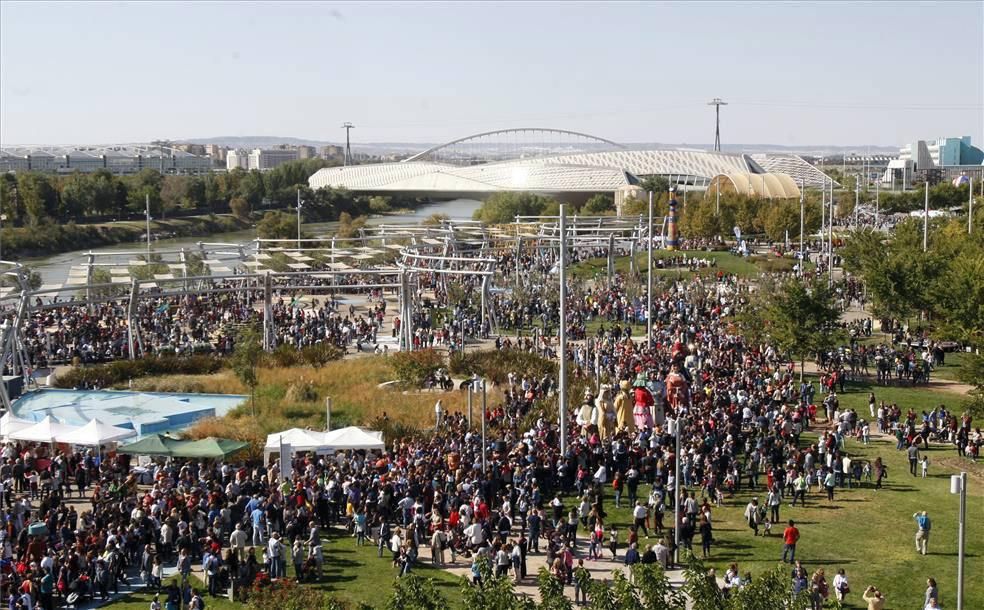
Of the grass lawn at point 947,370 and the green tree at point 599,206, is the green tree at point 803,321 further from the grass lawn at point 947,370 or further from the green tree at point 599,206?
the green tree at point 599,206

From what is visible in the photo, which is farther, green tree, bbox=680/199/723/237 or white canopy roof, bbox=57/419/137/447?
green tree, bbox=680/199/723/237

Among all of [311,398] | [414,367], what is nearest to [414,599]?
[311,398]

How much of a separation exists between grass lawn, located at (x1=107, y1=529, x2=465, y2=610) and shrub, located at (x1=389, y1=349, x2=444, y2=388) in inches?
461

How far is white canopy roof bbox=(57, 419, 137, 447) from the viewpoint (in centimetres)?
2164

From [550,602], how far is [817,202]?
79118 mm

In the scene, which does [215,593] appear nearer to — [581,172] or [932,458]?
[932,458]

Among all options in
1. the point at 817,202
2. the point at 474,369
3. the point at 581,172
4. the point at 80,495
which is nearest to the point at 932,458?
the point at 474,369

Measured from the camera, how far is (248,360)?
99.7 ft

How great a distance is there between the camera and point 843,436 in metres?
25.4

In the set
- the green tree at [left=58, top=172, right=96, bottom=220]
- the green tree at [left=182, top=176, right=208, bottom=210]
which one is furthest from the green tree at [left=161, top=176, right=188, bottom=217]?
the green tree at [left=58, top=172, right=96, bottom=220]

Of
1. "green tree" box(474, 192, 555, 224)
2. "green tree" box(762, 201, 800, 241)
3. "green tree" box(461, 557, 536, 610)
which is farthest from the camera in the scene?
"green tree" box(474, 192, 555, 224)

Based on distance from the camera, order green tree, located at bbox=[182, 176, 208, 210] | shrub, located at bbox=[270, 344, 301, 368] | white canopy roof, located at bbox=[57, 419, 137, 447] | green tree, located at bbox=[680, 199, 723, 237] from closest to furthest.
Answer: white canopy roof, located at bbox=[57, 419, 137, 447], shrub, located at bbox=[270, 344, 301, 368], green tree, located at bbox=[680, 199, 723, 237], green tree, located at bbox=[182, 176, 208, 210]

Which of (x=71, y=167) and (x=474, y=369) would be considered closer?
(x=474, y=369)

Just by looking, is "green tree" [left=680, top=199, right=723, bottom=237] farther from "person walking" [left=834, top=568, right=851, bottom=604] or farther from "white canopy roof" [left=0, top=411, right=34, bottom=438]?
"person walking" [left=834, top=568, right=851, bottom=604]
